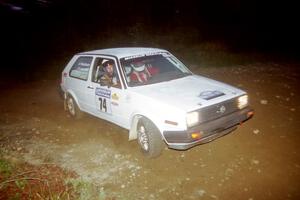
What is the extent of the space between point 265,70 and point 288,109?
12.9 feet

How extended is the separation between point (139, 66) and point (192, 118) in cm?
182

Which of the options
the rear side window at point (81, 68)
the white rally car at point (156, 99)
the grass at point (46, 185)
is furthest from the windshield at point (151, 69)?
the grass at point (46, 185)

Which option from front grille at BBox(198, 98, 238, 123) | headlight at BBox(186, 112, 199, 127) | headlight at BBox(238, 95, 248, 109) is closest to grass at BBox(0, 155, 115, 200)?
headlight at BBox(186, 112, 199, 127)

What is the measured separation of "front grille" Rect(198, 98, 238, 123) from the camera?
15.4 ft

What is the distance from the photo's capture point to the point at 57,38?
1767 centimetres

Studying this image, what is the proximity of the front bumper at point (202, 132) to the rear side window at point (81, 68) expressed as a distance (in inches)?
107

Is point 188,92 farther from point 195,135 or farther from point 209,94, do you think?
point 195,135

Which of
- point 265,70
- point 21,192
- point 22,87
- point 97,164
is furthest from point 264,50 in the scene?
point 21,192

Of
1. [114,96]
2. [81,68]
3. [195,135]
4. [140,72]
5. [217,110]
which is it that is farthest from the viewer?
[81,68]

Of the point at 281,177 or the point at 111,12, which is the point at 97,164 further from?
the point at 111,12

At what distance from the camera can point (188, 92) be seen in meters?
5.13

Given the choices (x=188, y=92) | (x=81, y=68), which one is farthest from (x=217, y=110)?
(x=81, y=68)

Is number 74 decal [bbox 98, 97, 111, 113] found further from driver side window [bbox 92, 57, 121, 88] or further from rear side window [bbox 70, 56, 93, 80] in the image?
rear side window [bbox 70, 56, 93, 80]

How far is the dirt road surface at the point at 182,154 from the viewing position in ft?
14.4
